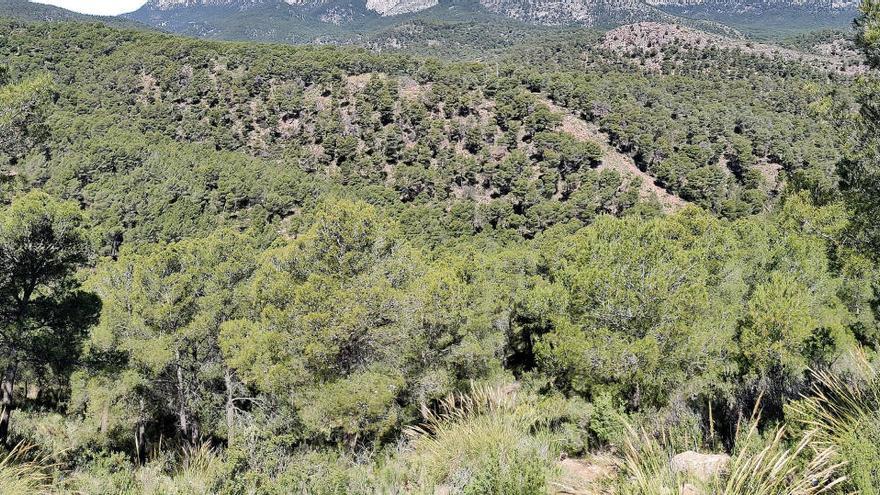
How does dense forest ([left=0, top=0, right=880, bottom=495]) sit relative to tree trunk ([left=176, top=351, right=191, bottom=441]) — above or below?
above

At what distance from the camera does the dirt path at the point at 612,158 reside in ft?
198

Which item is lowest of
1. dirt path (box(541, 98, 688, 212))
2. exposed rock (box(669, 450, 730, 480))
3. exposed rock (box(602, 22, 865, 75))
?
dirt path (box(541, 98, 688, 212))

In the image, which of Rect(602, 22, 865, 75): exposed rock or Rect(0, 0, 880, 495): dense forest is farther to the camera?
Rect(602, 22, 865, 75): exposed rock

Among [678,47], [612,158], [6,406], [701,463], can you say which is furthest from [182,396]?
[678,47]

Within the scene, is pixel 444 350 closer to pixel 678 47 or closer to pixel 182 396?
pixel 182 396

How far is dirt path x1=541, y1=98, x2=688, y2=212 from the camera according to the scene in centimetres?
6025

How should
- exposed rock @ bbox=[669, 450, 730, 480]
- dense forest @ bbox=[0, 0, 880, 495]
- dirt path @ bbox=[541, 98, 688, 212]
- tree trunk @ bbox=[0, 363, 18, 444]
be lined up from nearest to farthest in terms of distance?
exposed rock @ bbox=[669, 450, 730, 480] → dense forest @ bbox=[0, 0, 880, 495] → tree trunk @ bbox=[0, 363, 18, 444] → dirt path @ bbox=[541, 98, 688, 212]

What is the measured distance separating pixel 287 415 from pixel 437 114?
234 ft

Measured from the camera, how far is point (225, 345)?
1409 cm

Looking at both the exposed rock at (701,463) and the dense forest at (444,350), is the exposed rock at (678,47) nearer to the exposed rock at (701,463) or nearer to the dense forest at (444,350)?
the dense forest at (444,350)

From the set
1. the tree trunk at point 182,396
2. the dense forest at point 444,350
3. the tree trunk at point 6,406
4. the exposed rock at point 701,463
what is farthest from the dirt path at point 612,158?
the tree trunk at point 6,406

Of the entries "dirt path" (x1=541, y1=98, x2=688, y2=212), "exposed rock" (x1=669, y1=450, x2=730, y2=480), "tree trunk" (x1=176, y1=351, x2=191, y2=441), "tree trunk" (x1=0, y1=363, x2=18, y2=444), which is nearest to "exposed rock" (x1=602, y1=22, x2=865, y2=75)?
"dirt path" (x1=541, y1=98, x2=688, y2=212)

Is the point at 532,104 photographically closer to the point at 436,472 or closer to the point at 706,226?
the point at 706,226

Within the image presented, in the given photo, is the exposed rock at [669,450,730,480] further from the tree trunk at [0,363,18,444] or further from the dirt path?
the dirt path
